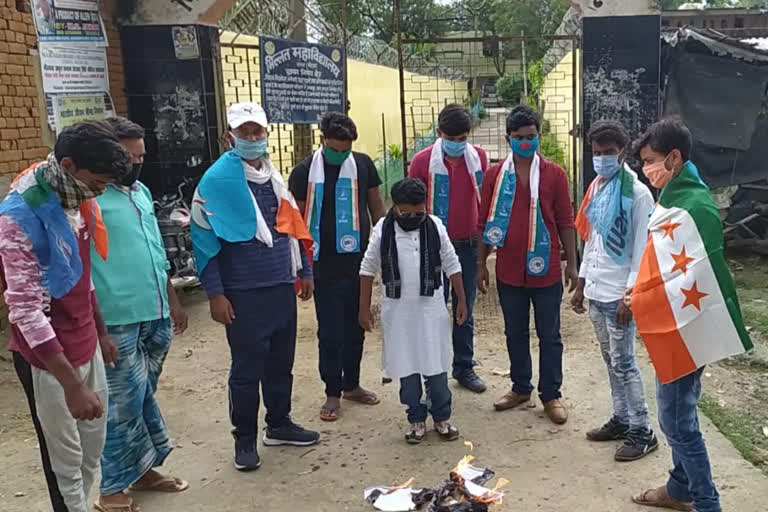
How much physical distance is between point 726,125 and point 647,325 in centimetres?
563

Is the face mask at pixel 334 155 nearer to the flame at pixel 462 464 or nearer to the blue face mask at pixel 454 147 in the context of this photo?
the blue face mask at pixel 454 147

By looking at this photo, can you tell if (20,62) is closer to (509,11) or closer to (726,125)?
(726,125)

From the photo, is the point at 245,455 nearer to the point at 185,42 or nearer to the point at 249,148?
the point at 249,148

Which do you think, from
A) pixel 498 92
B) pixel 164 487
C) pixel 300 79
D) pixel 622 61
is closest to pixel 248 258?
pixel 164 487

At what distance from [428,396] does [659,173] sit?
181cm

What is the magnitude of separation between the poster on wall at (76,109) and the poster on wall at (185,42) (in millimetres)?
838

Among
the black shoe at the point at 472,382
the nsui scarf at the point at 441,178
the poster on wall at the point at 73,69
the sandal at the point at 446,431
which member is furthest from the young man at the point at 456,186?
the poster on wall at the point at 73,69

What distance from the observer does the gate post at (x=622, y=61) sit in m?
6.27

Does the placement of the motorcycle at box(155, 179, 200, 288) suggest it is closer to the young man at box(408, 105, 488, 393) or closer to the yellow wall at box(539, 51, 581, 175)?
the young man at box(408, 105, 488, 393)

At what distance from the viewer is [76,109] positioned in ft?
20.4

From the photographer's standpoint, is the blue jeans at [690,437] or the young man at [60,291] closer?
the young man at [60,291]

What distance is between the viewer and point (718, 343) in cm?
270

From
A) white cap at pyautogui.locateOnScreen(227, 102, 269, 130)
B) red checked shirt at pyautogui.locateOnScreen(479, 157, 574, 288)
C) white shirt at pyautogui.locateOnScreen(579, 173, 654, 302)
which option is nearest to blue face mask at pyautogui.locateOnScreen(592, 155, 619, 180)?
white shirt at pyautogui.locateOnScreen(579, 173, 654, 302)

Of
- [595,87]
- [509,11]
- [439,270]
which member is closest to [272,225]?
[439,270]
